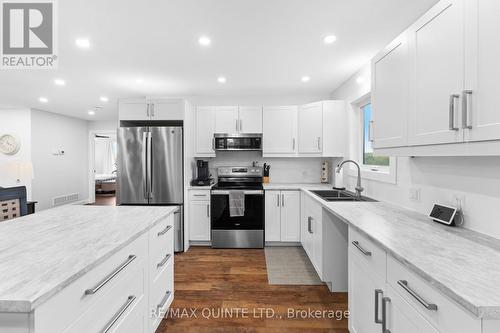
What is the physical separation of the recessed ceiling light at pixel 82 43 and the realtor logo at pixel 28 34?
7.6 inches

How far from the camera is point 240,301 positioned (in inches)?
93.4

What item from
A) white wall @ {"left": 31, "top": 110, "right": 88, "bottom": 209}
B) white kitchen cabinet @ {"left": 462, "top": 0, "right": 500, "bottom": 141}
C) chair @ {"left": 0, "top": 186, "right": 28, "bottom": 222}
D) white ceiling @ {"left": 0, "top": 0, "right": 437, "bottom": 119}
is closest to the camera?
white kitchen cabinet @ {"left": 462, "top": 0, "right": 500, "bottom": 141}

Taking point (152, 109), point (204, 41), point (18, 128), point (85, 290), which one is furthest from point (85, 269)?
point (18, 128)

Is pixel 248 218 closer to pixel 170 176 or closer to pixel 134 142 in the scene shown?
pixel 170 176

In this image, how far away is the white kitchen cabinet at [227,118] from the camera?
4.03m

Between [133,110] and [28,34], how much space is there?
1.52m

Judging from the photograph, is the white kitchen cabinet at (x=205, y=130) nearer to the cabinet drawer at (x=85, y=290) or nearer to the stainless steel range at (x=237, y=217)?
the stainless steel range at (x=237, y=217)

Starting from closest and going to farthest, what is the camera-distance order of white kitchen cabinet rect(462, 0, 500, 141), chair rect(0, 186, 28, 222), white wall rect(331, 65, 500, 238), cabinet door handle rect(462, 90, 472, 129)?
white kitchen cabinet rect(462, 0, 500, 141) → cabinet door handle rect(462, 90, 472, 129) → white wall rect(331, 65, 500, 238) → chair rect(0, 186, 28, 222)

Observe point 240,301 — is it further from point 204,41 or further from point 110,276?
point 204,41

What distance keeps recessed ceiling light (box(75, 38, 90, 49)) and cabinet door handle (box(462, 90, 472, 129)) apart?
2.99 meters

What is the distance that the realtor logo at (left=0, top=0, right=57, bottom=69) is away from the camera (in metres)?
1.95

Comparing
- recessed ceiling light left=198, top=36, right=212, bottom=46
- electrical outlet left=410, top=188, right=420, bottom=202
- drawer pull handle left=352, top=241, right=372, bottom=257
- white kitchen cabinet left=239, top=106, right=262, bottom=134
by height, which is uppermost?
recessed ceiling light left=198, top=36, right=212, bottom=46

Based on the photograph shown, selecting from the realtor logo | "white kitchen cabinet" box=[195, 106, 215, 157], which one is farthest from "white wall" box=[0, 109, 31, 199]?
"white kitchen cabinet" box=[195, 106, 215, 157]

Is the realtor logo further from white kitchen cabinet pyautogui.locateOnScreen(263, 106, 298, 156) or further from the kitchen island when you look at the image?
white kitchen cabinet pyautogui.locateOnScreen(263, 106, 298, 156)
